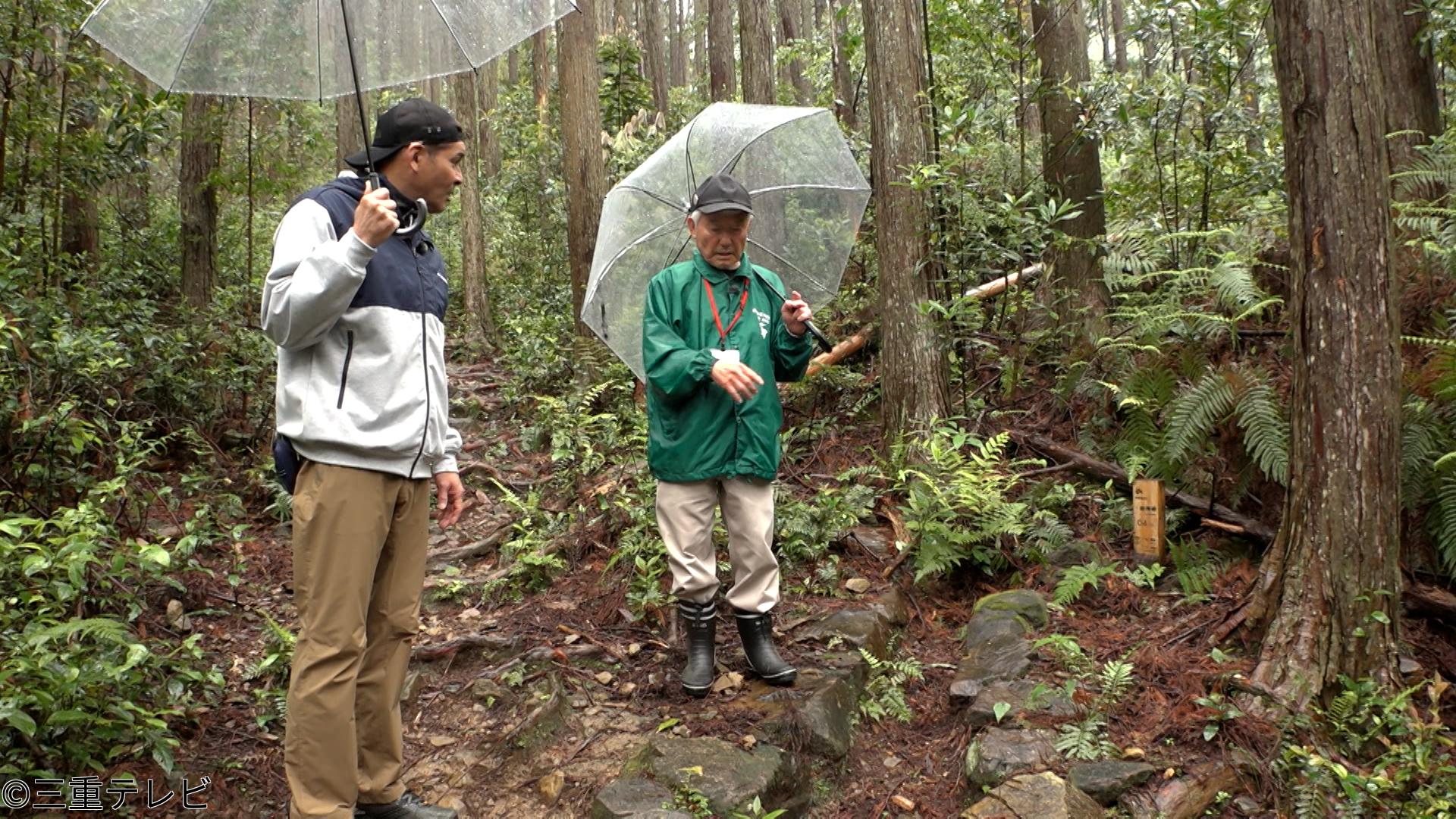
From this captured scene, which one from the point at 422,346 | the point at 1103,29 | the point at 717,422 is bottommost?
the point at 717,422

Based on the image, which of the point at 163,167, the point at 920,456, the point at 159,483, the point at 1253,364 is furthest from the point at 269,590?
the point at 163,167

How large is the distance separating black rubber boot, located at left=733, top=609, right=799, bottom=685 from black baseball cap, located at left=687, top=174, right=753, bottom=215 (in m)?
1.82

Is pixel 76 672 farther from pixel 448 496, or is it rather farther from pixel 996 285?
pixel 996 285

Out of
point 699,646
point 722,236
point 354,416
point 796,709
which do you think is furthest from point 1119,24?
point 354,416

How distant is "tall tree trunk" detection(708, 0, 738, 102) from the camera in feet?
52.1

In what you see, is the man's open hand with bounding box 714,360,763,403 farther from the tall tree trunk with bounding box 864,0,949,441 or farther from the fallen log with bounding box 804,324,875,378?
the fallen log with bounding box 804,324,875,378

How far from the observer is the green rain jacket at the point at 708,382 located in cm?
411

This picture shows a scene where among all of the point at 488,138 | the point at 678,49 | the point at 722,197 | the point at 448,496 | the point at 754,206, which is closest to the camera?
the point at 448,496

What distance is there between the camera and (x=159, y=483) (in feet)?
21.9

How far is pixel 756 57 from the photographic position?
43.7ft

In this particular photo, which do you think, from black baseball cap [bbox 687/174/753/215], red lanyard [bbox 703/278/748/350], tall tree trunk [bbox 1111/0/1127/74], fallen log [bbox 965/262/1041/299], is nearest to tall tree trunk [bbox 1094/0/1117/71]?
tall tree trunk [bbox 1111/0/1127/74]

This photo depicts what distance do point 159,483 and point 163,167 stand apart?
17032mm

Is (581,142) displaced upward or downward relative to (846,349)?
upward

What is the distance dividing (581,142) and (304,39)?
→ 6.40 metres
